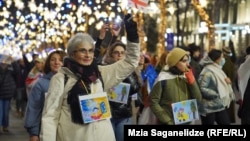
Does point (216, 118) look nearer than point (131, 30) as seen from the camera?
No

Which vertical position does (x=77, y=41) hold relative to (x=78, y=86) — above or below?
above

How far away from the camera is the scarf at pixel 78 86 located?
562cm

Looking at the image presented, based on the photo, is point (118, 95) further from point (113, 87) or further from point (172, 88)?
point (172, 88)

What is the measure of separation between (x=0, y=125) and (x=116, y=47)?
796 cm

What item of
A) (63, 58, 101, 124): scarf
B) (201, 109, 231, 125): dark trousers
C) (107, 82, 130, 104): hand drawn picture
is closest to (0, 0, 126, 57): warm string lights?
(201, 109, 231, 125): dark trousers

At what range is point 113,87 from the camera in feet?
25.5

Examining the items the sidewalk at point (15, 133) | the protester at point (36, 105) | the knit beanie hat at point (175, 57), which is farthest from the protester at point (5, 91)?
the knit beanie hat at point (175, 57)

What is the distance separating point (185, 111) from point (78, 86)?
85.8 inches

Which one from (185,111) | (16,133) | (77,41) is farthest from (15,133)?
(77,41)

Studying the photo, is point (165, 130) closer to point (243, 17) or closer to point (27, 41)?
point (243, 17)

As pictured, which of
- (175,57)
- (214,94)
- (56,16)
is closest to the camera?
(175,57)

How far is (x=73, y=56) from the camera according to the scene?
5789 millimetres

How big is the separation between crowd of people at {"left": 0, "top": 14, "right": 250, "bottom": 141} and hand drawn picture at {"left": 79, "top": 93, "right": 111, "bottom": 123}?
19 millimetres

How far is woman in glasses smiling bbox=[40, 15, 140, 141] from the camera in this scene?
5.62 meters
